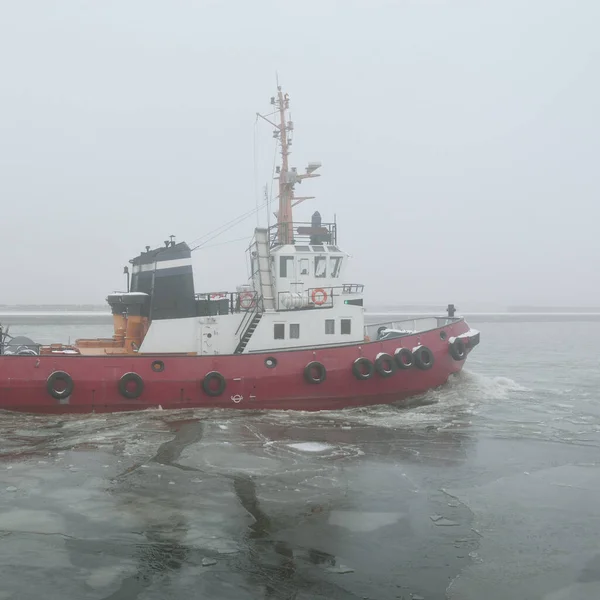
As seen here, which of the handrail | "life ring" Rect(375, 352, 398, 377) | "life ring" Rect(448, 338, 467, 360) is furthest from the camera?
"life ring" Rect(448, 338, 467, 360)

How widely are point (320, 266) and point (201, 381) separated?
3.79 m

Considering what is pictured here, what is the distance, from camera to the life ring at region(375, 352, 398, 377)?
1283 centimetres

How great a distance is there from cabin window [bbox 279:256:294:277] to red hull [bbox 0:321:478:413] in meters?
1.93

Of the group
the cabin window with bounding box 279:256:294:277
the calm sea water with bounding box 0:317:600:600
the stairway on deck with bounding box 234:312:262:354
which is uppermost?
the cabin window with bounding box 279:256:294:277

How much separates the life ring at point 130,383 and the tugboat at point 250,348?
0.02 metres

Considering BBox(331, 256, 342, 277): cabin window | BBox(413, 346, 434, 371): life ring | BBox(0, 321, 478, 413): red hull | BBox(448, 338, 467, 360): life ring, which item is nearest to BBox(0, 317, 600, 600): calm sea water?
BBox(0, 321, 478, 413): red hull

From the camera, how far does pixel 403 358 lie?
1320 centimetres

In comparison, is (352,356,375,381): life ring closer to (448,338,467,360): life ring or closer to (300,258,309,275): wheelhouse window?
(300,258,309,275): wheelhouse window

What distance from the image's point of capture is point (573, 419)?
12438mm

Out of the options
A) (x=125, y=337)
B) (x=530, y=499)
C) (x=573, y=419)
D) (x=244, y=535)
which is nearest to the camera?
(x=244, y=535)

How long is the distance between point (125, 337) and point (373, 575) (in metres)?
9.31

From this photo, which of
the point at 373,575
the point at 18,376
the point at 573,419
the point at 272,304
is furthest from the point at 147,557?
the point at 573,419

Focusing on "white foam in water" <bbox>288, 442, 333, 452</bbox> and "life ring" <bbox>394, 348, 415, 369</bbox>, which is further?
"life ring" <bbox>394, 348, 415, 369</bbox>

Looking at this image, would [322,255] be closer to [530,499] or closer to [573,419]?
[573,419]
